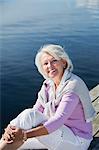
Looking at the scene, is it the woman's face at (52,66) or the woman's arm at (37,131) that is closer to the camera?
the woman's arm at (37,131)

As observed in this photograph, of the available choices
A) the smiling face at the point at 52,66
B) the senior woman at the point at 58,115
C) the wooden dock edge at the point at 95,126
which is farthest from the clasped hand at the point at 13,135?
the wooden dock edge at the point at 95,126

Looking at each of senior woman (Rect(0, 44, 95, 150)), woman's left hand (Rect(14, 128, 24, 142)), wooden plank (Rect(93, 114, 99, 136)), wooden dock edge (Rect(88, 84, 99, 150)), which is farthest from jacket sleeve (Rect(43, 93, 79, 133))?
wooden plank (Rect(93, 114, 99, 136))

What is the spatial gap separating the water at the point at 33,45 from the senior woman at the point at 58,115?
205 inches

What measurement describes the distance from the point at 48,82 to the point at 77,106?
15.4 inches

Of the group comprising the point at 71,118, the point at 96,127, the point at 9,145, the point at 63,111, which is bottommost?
the point at 96,127

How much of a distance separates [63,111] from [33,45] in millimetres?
10843

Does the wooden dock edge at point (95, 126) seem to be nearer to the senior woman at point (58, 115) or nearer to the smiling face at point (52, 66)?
the senior woman at point (58, 115)

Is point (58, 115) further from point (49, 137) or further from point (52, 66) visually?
point (52, 66)

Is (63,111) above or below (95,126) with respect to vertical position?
above

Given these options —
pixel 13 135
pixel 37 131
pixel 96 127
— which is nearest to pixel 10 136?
pixel 13 135

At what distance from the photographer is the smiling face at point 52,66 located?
3.38m

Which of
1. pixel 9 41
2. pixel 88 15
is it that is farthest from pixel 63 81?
pixel 88 15

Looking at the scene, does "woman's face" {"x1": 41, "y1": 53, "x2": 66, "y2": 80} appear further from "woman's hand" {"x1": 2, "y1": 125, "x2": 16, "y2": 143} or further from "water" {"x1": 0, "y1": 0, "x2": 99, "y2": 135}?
"water" {"x1": 0, "y1": 0, "x2": 99, "y2": 135}

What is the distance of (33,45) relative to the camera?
45.9 ft
